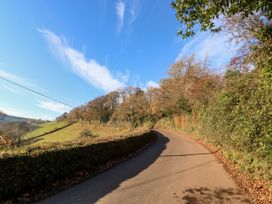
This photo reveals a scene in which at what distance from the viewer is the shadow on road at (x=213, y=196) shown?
694 cm

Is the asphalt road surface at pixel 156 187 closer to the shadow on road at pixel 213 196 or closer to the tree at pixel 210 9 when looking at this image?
the shadow on road at pixel 213 196

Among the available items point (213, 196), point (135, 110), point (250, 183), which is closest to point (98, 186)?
point (213, 196)

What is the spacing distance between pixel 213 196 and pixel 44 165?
203 inches

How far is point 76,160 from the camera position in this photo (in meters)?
9.54

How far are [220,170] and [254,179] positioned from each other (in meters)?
2.20

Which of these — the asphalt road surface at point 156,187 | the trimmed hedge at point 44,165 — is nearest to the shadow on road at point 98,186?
the asphalt road surface at point 156,187

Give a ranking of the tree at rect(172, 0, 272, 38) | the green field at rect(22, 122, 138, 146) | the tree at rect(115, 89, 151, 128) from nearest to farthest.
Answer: the tree at rect(172, 0, 272, 38) < the green field at rect(22, 122, 138, 146) < the tree at rect(115, 89, 151, 128)

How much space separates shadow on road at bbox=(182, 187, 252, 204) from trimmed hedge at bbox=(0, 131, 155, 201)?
409cm

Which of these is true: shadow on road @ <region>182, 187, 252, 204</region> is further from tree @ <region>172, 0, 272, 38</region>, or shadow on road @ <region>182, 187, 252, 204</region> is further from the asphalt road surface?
tree @ <region>172, 0, 272, 38</region>

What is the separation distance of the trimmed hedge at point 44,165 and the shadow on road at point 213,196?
13.4 ft

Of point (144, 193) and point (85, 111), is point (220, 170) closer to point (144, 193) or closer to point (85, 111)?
point (144, 193)

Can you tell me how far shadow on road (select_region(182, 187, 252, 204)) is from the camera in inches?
273

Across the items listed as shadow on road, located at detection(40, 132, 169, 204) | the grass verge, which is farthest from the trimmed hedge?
the grass verge

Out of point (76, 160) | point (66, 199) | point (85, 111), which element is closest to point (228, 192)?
point (66, 199)
